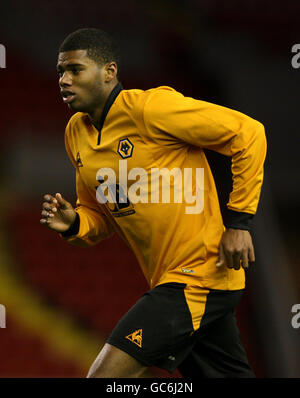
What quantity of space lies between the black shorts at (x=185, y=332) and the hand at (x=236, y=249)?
0.13 meters

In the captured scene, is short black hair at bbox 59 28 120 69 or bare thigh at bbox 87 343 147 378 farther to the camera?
short black hair at bbox 59 28 120 69

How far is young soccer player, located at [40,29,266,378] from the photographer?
2111 mm

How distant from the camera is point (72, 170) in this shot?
4516 millimetres

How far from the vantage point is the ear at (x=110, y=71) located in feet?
7.51

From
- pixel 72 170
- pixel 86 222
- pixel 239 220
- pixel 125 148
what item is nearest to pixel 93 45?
pixel 125 148

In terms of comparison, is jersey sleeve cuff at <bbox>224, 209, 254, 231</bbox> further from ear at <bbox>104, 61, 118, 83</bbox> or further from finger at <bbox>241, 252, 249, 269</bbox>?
ear at <bbox>104, 61, 118, 83</bbox>

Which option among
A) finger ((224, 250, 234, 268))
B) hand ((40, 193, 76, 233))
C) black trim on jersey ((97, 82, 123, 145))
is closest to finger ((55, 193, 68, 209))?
hand ((40, 193, 76, 233))

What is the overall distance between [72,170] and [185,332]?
257cm

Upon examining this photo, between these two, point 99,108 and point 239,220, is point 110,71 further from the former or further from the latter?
point 239,220

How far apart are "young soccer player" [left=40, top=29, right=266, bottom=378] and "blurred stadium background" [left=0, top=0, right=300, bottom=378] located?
74.1 inches

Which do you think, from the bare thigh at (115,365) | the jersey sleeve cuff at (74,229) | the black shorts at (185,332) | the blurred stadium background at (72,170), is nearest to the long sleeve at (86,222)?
the jersey sleeve cuff at (74,229)

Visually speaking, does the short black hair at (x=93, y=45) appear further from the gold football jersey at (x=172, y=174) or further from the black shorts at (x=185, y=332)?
the black shorts at (x=185, y=332)

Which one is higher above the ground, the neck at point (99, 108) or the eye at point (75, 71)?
the eye at point (75, 71)
